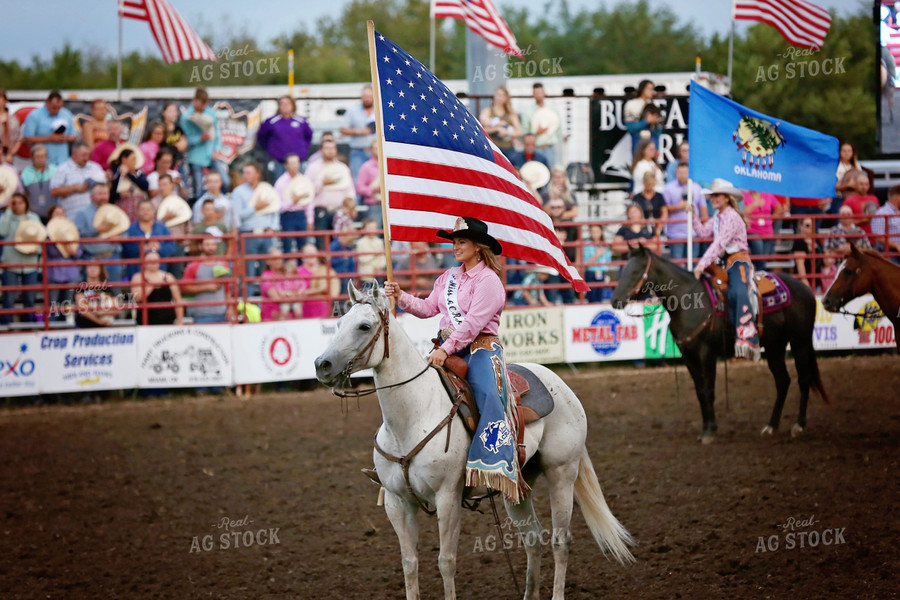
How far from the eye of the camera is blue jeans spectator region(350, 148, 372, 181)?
1681 centimetres

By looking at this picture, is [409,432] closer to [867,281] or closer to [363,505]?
[363,505]

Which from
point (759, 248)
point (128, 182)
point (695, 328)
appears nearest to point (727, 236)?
point (695, 328)

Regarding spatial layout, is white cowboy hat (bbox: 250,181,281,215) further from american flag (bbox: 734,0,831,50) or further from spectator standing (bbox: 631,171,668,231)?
american flag (bbox: 734,0,831,50)

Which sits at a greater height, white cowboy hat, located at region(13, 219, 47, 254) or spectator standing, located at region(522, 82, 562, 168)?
spectator standing, located at region(522, 82, 562, 168)

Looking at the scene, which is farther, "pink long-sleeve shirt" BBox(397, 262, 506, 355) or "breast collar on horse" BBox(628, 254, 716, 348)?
"breast collar on horse" BBox(628, 254, 716, 348)

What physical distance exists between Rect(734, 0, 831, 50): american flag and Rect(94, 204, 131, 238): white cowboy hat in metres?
10.6

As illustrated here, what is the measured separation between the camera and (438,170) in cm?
672

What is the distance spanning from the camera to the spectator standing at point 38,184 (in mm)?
15672

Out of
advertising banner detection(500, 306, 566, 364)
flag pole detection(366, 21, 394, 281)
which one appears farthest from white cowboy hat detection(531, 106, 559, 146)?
flag pole detection(366, 21, 394, 281)

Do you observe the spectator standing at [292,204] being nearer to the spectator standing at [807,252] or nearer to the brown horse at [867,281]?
the spectator standing at [807,252]

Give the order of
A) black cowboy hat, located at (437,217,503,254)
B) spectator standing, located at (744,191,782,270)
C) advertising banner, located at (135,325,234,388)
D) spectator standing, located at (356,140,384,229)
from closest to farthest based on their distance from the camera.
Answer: black cowboy hat, located at (437,217,503,254) → advertising banner, located at (135,325,234,388) → spectator standing, located at (356,140,384,229) → spectator standing, located at (744,191,782,270)

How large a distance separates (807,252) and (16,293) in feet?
45.2

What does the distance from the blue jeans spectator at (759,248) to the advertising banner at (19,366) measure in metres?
11.4

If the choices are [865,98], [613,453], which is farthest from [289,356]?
[865,98]
